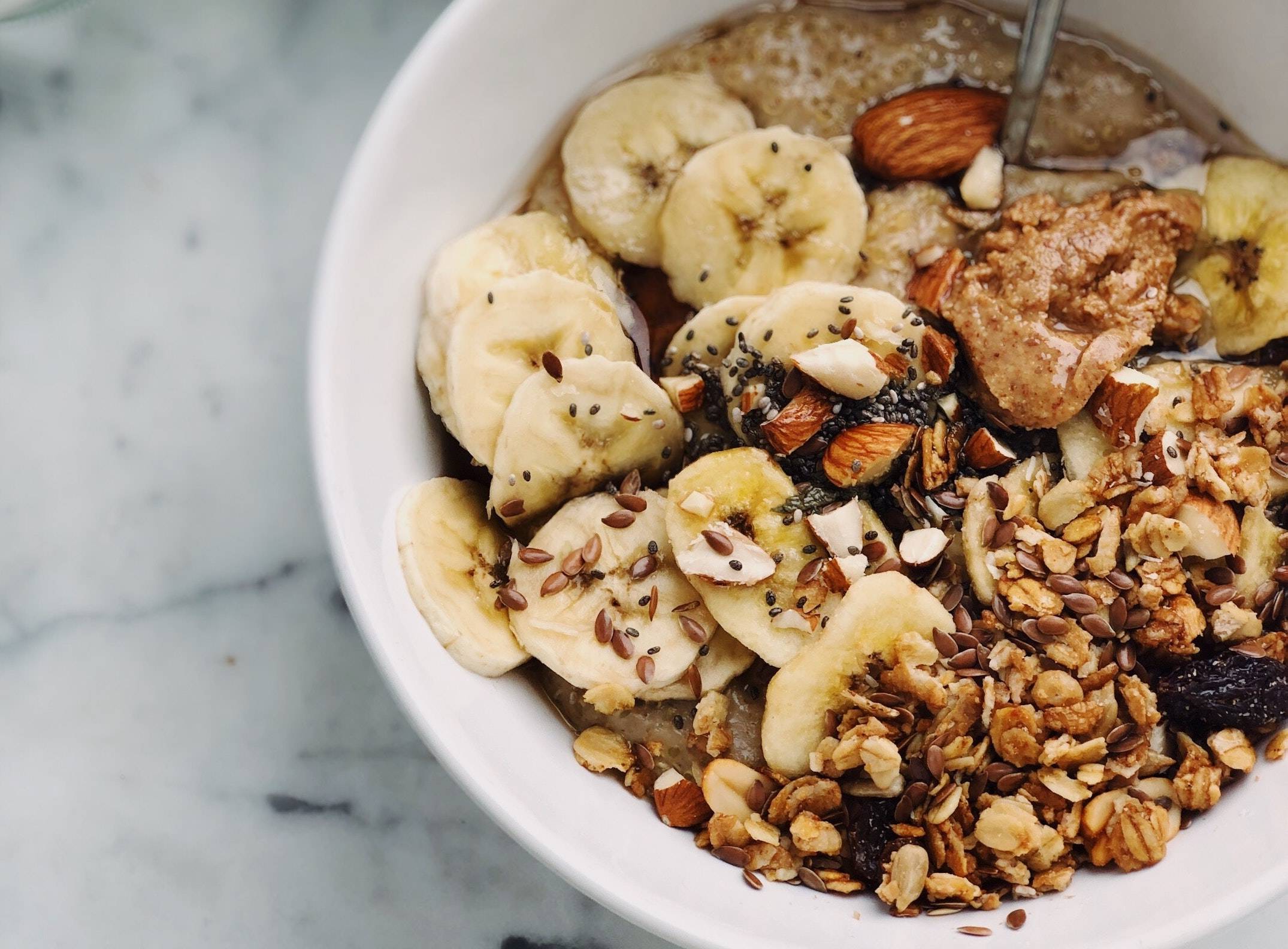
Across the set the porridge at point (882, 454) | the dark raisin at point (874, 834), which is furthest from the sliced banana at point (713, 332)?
the dark raisin at point (874, 834)

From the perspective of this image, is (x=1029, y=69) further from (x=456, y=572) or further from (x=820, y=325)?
(x=456, y=572)

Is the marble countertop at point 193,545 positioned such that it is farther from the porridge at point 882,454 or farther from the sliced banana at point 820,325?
the sliced banana at point 820,325

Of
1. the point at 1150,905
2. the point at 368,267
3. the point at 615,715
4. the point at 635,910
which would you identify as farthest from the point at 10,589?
the point at 1150,905

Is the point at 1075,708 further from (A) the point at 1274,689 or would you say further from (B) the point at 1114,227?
(B) the point at 1114,227

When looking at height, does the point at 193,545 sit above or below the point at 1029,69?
below

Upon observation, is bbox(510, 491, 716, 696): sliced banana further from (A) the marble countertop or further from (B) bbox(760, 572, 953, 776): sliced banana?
(A) the marble countertop

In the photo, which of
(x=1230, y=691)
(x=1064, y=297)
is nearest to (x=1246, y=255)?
(x=1064, y=297)
